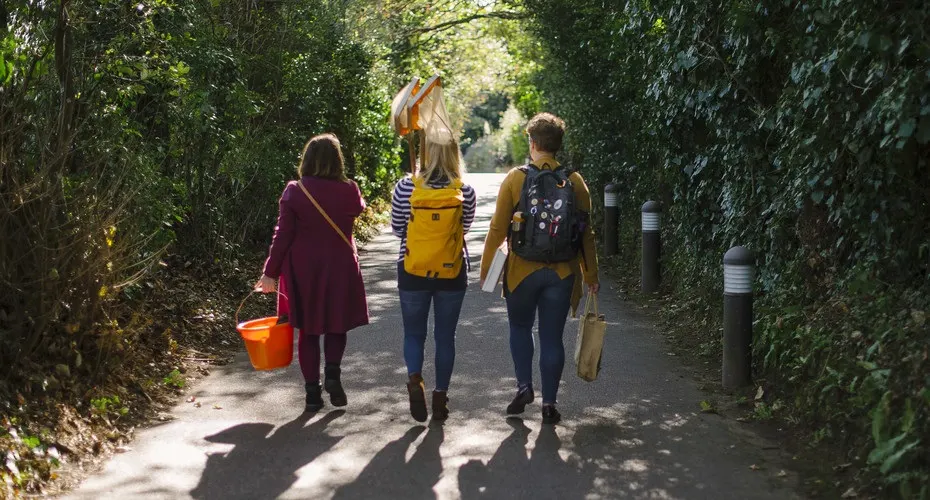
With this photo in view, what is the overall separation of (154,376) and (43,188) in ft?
5.70

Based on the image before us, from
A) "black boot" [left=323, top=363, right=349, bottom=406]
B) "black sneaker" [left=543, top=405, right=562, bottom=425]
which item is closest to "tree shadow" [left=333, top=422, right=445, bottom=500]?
"black sneaker" [left=543, top=405, right=562, bottom=425]

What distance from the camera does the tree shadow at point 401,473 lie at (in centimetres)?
536

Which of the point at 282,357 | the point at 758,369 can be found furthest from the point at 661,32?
the point at 282,357

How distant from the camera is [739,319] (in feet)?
24.2

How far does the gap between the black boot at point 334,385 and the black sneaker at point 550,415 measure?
4.26 ft

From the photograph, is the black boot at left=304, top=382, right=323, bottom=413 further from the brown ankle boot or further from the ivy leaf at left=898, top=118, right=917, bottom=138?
the ivy leaf at left=898, top=118, right=917, bottom=138

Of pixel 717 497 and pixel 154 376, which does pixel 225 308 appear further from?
pixel 717 497

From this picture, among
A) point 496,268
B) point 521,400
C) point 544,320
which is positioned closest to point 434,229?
point 496,268

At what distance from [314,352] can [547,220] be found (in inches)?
69.3

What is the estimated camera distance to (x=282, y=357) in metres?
7.13

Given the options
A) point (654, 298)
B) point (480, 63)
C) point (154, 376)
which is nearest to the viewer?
point (154, 376)

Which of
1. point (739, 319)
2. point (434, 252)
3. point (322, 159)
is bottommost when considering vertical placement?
point (739, 319)

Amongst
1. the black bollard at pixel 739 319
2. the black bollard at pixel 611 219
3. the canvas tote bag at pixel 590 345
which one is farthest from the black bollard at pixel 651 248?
the canvas tote bag at pixel 590 345

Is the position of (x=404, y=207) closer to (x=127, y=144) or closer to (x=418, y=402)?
(x=418, y=402)
